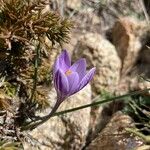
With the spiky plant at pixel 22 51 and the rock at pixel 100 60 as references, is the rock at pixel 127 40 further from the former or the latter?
the spiky plant at pixel 22 51

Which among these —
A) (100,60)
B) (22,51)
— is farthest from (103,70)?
(22,51)

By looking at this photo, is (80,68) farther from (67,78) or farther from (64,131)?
(64,131)

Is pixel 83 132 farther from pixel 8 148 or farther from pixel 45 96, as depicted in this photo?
pixel 8 148

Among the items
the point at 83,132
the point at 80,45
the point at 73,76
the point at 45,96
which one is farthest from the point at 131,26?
the point at 73,76

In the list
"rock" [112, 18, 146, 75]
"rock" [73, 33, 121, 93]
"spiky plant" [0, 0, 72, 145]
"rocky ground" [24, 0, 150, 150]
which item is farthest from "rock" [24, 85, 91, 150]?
"rock" [112, 18, 146, 75]

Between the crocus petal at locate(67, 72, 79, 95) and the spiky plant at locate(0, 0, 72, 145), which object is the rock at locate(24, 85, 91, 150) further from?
the crocus petal at locate(67, 72, 79, 95)

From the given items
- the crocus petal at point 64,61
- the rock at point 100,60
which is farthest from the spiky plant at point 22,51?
the rock at point 100,60
